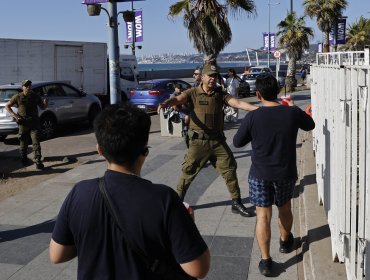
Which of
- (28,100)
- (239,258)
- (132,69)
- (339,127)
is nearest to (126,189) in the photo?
(339,127)

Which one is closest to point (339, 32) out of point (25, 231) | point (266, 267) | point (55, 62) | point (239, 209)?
point (55, 62)

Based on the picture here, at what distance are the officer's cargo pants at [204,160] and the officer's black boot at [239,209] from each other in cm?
22

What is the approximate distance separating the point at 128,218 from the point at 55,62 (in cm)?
1764

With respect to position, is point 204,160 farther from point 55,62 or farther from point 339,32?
point 339,32

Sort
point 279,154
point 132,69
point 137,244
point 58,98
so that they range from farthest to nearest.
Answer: point 132,69
point 58,98
point 279,154
point 137,244

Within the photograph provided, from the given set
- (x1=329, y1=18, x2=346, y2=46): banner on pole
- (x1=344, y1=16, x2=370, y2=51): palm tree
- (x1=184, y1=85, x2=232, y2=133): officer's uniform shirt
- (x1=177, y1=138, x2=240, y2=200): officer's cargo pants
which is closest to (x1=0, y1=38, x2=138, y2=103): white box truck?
(x1=184, y1=85, x2=232, y2=133): officer's uniform shirt

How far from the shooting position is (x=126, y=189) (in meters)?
2.12

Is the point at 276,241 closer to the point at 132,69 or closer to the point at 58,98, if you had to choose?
the point at 58,98

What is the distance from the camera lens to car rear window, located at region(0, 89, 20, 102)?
44.2 ft

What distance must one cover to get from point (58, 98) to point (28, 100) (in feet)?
15.0

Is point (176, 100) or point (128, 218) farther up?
point (176, 100)

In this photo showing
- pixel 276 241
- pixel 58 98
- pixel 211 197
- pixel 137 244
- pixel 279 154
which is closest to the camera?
pixel 137 244

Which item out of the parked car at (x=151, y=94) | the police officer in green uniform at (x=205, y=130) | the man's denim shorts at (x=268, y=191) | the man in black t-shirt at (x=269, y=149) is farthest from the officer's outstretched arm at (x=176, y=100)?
the parked car at (x=151, y=94)

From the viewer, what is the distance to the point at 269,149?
4.38 m
